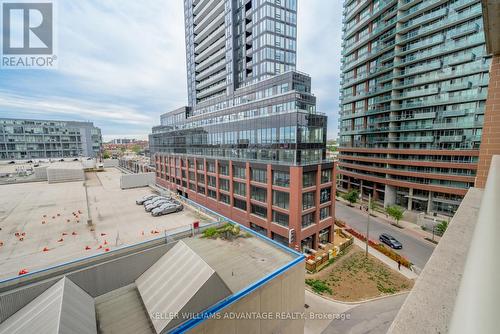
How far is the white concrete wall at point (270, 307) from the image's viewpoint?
11.1 m

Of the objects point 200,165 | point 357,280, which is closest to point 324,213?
point 357,280

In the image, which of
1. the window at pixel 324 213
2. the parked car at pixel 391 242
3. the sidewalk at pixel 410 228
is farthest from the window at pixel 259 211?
the sidewalk at pixel 410 228

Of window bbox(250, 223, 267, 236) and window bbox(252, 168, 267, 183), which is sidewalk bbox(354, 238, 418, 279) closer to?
window bbox(250, 223, 267, 236)

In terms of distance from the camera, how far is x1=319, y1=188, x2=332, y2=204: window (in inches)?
1251

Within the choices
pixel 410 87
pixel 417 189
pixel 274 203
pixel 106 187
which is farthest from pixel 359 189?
pixel 106 187

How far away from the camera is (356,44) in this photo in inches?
2464

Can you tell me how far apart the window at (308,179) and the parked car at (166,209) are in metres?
15.5

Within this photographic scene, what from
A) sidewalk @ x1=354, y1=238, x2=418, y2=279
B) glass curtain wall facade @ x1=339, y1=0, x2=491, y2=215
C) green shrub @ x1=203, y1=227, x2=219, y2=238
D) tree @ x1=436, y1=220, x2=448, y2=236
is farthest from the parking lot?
glass curtain wall facade @ x1=339, y1=0, x2=491, y2=215

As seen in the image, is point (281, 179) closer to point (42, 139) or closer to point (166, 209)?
point (166, 209)

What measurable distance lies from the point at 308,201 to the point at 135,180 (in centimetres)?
2528

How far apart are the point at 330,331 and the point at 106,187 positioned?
3371cm

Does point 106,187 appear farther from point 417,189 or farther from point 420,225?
point 417,189

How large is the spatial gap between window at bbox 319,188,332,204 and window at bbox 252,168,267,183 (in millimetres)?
8323

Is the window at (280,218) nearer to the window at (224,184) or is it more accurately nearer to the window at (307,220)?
the window at (307,220)
